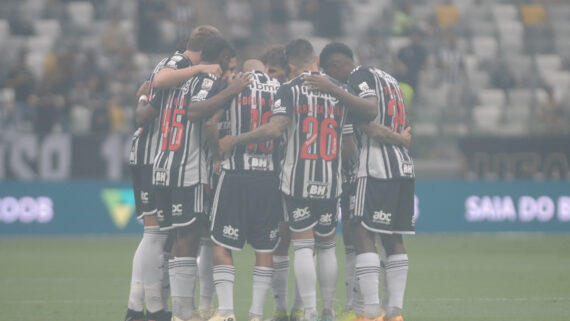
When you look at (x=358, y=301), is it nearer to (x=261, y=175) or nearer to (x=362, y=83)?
(x=261, y=175)

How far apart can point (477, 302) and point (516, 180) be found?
30.6 feet

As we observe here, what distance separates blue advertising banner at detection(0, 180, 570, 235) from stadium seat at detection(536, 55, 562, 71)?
5870 millimetres

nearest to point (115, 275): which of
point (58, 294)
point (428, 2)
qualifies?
point (58, 294)

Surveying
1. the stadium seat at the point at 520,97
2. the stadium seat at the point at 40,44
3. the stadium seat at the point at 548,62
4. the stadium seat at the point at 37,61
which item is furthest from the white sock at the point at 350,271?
the stadium seat at the point at 548,62

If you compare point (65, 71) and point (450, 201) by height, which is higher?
point (65, 71)

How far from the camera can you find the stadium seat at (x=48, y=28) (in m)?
24.5

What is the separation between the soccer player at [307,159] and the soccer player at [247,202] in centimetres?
13

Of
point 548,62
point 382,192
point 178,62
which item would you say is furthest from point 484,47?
point 178,62

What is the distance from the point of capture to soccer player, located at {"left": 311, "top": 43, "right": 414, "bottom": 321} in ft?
29.8

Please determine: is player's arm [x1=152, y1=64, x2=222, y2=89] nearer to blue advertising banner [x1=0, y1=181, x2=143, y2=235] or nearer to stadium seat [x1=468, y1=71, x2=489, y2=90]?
blue advertising banner [x1=0, y1=181, x2=143, y2=235]

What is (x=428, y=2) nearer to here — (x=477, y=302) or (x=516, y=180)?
(x=516, y=180)

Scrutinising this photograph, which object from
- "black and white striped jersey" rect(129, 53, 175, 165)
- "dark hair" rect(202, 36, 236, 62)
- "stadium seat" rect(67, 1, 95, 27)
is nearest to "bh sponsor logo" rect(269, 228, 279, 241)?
"black and white striped jersey" rect(129, 53, 175, 165)

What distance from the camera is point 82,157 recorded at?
767 inches

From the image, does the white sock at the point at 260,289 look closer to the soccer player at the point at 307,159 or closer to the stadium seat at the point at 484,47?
the soccer player at the point at 307,159
